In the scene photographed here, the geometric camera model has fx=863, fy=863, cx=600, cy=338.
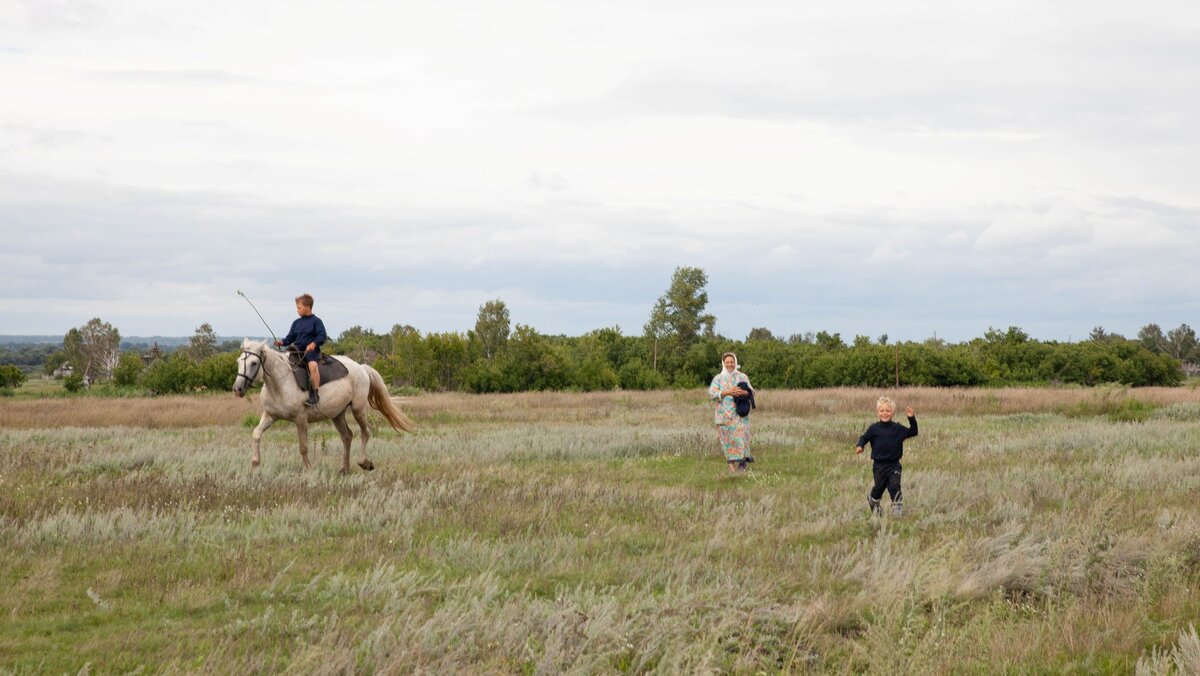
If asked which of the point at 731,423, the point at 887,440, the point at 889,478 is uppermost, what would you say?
the point at 887,440

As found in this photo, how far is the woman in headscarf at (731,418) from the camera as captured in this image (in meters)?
14.6

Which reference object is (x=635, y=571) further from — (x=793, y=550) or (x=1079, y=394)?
(x=1079, y=394)

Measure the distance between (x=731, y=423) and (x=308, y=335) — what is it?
715 cm

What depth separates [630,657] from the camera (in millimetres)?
5770

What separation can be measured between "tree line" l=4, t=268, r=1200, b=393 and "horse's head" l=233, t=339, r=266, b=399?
37.4 meters

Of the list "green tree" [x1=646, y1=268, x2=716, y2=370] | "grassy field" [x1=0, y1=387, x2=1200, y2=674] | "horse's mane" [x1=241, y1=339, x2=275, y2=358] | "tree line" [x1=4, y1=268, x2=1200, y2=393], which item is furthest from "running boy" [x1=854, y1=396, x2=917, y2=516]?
"green tree" [x1=646, y1=268, x2=716, y2=370]

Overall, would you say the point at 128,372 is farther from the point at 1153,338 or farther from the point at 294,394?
the point at 1153,338

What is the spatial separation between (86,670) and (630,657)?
10.6ft

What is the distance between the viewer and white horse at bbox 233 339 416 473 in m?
13.3

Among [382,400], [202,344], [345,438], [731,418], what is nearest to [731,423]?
[731,418]

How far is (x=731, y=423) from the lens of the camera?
14.7m

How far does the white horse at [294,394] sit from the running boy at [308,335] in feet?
0.61

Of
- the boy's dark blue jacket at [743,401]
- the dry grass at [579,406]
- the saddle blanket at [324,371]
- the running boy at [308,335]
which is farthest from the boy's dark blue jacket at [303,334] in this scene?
the dry grass at [579,406]

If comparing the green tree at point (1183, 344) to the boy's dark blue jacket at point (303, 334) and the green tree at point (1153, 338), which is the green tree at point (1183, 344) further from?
the boy's dark blue jacket at point (303, 334)
